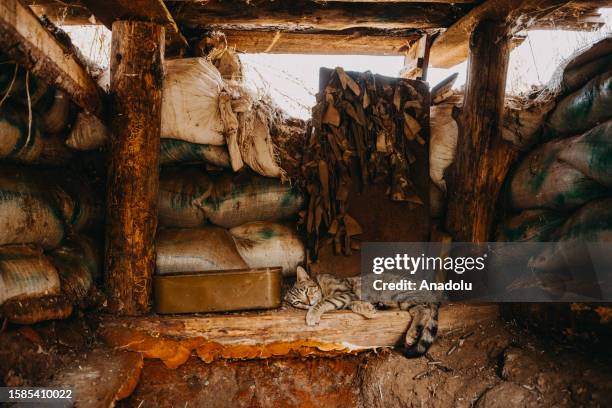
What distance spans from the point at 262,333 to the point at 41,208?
167cm

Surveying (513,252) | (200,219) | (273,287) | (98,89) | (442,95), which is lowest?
(273,287)

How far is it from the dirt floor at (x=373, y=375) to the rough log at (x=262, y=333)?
4.4 inches

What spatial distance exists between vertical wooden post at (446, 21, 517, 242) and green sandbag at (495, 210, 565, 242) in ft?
0.48

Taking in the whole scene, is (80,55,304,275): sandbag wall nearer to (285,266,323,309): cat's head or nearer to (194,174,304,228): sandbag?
(194,174,304,228): sandbag

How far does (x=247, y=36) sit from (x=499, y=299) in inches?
125

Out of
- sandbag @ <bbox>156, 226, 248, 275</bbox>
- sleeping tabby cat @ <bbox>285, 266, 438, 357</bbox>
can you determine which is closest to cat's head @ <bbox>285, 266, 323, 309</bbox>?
sleeping tabby cat @ <bbox>285, 266, 438, 357</bbox>

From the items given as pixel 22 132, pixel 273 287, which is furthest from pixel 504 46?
pixel 22 132

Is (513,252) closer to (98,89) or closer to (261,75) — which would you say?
(261,75)

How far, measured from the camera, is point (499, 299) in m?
3.12

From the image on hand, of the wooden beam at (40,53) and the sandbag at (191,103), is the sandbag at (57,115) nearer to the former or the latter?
the wooden beam at (40,53)

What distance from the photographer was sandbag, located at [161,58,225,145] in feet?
10.0

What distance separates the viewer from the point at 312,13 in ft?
10.8

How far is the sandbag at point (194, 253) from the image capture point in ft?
10.4

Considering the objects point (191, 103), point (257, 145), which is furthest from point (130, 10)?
point (257, 145)
